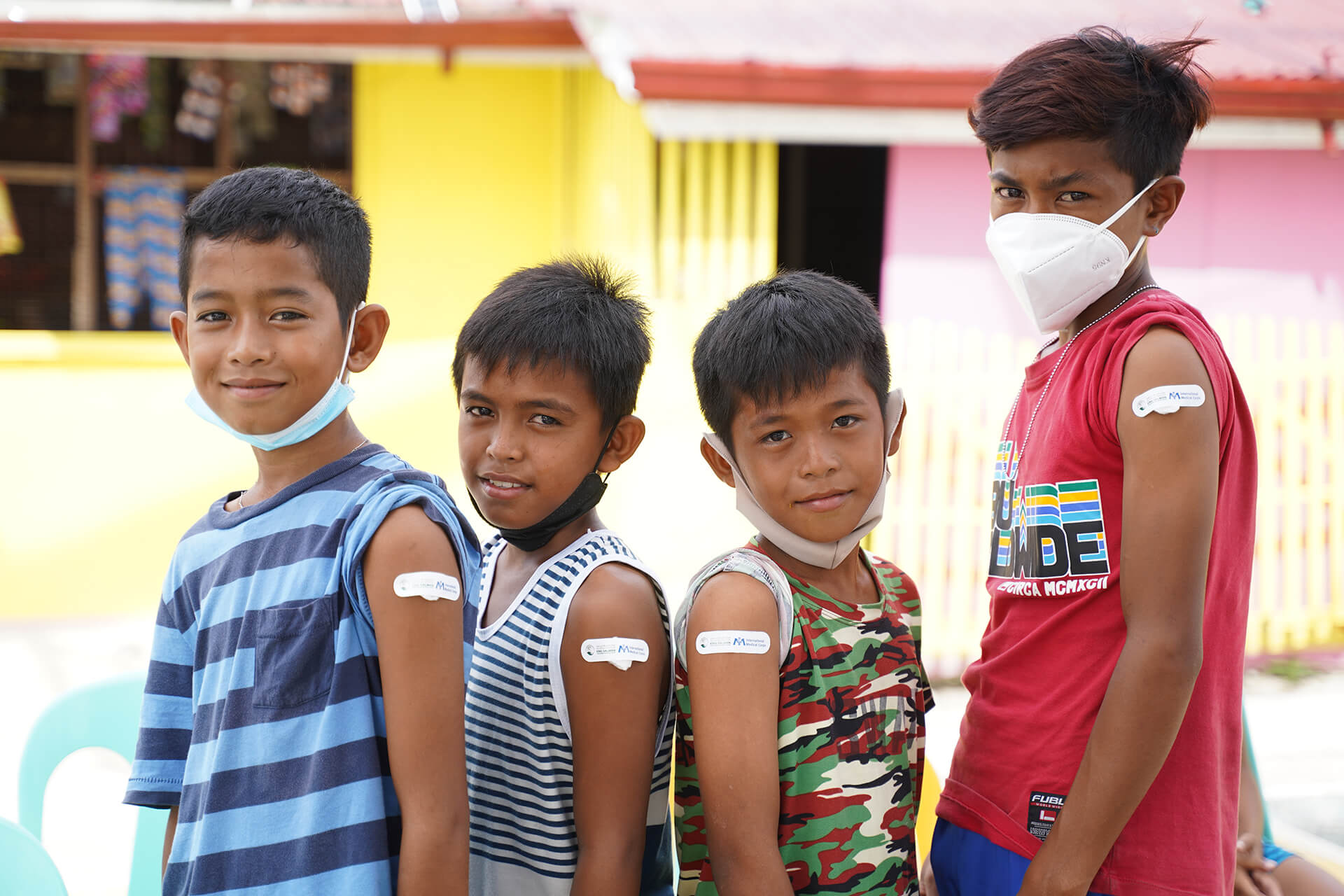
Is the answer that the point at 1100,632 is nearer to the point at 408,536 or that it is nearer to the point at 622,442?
the point at 622,442

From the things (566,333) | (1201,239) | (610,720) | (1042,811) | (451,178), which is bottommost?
(1042,811)

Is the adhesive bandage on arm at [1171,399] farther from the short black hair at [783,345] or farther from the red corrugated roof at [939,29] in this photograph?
the red corrugated roof at [939,29]

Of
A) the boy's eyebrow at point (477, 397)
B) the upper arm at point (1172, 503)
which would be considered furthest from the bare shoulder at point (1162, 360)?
the boy's eyebrow at point (477, 397)

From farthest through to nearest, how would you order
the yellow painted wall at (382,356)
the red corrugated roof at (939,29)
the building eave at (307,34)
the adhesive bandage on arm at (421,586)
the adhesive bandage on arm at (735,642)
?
1. the yellow painted wall at (382,356)
2. the building eave at (307,34)
3. the red corrugated roof at (939,29)
4. the adhesive bandage on arm at (735,642)
5. the adhesive bandage on arm at (421,586)

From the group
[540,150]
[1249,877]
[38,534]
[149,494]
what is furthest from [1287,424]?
[38,534]

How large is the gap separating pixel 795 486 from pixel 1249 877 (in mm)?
958

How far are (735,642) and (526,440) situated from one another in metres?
0.45

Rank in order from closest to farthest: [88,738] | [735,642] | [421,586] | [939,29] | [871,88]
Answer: [421,586] < [735,642] < [88,738] < [871,88] < [939,29]

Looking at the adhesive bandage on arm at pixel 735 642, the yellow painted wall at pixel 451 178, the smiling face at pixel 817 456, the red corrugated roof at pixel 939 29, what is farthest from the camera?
the yellow painted wall at pixel 451 178

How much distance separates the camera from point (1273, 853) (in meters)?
1.81

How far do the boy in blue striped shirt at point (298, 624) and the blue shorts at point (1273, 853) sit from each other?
1.25 m

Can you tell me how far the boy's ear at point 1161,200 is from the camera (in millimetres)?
1666

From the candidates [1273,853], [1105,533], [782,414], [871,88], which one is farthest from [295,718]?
[871,88]

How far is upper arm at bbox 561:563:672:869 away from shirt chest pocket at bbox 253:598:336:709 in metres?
0.33
